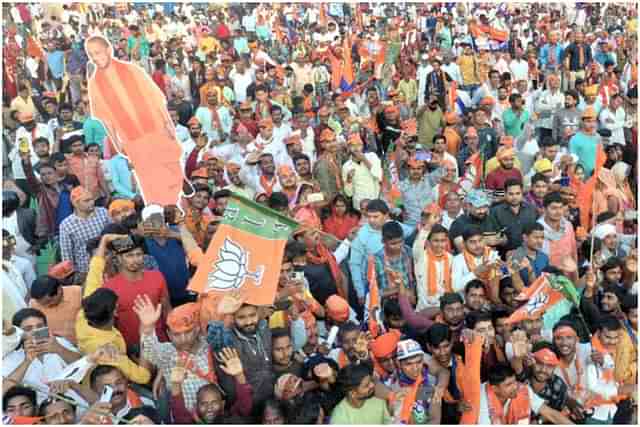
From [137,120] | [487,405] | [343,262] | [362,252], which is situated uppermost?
[137,120]

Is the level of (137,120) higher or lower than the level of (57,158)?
higher

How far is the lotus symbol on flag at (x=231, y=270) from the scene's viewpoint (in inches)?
149

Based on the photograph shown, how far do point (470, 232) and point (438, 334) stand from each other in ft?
3.54

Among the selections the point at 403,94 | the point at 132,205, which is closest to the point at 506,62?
the point at 403,94

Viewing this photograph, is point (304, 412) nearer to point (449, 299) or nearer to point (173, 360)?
point (173, 360)

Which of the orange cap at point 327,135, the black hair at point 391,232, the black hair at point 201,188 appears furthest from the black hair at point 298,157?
the black hair at point 391,232

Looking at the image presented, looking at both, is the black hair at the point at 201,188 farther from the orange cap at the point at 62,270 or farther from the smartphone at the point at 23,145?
the smartphone at the point at 23,145

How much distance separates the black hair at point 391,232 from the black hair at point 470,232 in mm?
490

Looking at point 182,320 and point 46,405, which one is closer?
point 46,405

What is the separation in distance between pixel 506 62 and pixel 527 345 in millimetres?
7530

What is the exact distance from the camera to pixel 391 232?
15.1 feet

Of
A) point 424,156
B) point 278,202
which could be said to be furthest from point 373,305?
point 424,156

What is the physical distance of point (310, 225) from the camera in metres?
5.17

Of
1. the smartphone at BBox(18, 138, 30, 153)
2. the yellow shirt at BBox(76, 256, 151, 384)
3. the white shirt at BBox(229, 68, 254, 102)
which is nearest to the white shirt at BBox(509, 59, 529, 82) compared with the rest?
the white shirt at BBox(229, 68, 254, 102)
